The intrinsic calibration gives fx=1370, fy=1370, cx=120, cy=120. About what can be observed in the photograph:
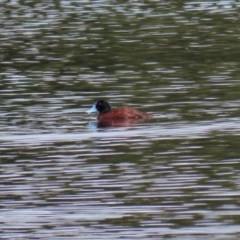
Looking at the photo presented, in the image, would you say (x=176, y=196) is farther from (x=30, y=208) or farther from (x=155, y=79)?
(x=155, y=79)

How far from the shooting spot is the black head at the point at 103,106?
68.8ft

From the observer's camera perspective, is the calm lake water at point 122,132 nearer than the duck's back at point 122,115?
Yes

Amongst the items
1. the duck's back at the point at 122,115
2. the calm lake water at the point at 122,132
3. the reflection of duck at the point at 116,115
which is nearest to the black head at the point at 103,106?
the reflection of duck at the point at 116,115

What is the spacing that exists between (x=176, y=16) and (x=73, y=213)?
2255cm

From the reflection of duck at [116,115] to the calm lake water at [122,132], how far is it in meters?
0.18

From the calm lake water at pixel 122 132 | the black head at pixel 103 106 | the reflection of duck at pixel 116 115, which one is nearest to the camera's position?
the calm lake water at pixel 122 132

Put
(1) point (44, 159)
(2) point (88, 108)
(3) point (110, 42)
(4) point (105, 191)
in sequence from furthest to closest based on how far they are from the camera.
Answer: (3) point (110, 42) < (2) point (88, 108) < (1) point (44, 159) < (4) point (105, 191)

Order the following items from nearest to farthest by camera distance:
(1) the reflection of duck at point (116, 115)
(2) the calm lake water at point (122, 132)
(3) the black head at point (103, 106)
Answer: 1. (2) the calm lake water at point (122, 132)
2. (1) the reflection of duck at point (116, 115)
3. (3) the black head at point (103, 106)

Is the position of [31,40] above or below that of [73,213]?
below

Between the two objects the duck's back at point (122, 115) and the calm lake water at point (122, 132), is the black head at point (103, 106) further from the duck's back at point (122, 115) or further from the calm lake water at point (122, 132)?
the calm lake water at point (122, 132)

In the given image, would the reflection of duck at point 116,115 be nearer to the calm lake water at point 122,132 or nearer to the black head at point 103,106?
the black head at point 103,106

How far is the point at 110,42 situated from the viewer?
30.7 meters

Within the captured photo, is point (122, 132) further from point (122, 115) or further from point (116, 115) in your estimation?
point (116, 115)

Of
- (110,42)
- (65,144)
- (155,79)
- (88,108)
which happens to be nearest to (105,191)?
(65,144)
